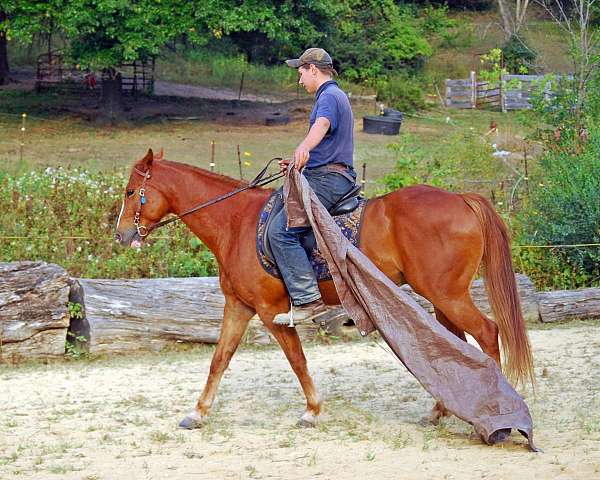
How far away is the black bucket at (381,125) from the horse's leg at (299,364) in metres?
19.2

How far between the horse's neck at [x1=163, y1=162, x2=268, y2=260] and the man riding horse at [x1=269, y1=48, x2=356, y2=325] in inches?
18.9

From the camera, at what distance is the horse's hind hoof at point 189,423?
776 centimetres

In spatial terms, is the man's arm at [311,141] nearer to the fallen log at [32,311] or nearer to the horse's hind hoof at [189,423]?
the horse's hind hoof at [189,423]

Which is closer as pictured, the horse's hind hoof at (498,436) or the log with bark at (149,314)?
the horse's hind hoof at (498,436)

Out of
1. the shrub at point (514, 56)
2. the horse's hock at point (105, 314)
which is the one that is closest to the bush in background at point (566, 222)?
the horse's hock at point (105, 314)

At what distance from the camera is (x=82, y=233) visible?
1301 cm

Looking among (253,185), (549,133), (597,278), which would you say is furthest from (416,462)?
(549,133)

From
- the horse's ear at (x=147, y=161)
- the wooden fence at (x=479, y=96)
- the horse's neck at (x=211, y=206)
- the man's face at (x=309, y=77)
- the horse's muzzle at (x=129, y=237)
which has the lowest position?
the wooden fence at (x=479, y=96)

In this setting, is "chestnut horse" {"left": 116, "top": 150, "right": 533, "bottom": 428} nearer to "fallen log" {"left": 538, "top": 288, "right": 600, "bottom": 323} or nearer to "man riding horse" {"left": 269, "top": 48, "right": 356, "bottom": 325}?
"man riding horse" {"left": 269, "top": 48, "right": 356, "bottom": 325}

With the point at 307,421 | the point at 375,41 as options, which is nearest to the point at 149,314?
the point at 307,421

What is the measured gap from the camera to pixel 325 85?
7.64m

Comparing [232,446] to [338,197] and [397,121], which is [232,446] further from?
[397,121]

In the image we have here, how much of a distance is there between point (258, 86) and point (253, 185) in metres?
28.5

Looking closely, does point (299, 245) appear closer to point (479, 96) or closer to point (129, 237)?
point (129, 237)
